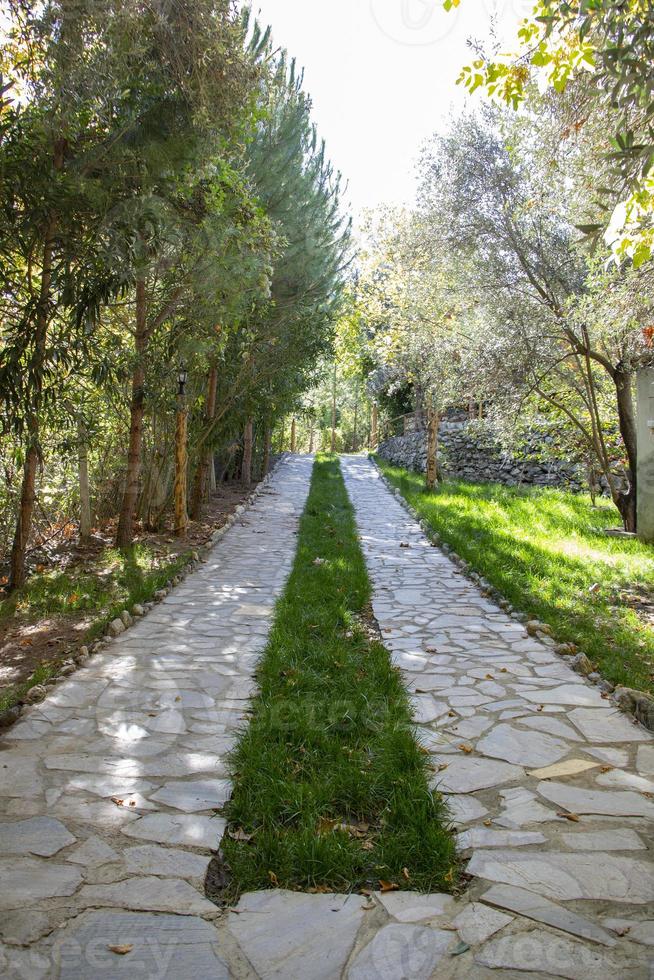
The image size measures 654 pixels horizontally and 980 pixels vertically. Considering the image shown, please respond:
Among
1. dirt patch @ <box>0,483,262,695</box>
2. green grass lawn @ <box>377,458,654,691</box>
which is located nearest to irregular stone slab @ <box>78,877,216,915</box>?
dirt patch @ <box>0,483,262,695</box>

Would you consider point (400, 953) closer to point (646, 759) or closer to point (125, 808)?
point (125, 808)

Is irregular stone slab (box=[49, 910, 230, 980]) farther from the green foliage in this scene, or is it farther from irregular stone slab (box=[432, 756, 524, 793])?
the green foliage

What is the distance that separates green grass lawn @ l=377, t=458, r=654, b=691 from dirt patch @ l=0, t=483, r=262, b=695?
3.89 m

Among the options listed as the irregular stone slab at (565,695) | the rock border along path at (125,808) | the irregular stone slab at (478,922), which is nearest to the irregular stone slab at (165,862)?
the rock border along path at (125,808)

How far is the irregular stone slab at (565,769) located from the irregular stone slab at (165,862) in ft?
5.56

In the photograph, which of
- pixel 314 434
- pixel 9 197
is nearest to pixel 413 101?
pixel 9 197

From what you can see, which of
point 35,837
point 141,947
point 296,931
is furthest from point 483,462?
point 141,947

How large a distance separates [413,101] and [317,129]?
9.43 meters

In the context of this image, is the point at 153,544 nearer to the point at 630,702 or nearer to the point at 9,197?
the point at 9,197

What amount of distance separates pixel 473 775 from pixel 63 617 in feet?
13.9

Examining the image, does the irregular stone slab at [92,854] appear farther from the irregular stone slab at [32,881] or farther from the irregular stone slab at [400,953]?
the irregular stone slab at [400,953]

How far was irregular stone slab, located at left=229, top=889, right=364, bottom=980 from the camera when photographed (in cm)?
211

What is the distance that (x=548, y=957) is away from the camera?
2.11 metres

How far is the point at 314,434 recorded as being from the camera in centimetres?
4653
